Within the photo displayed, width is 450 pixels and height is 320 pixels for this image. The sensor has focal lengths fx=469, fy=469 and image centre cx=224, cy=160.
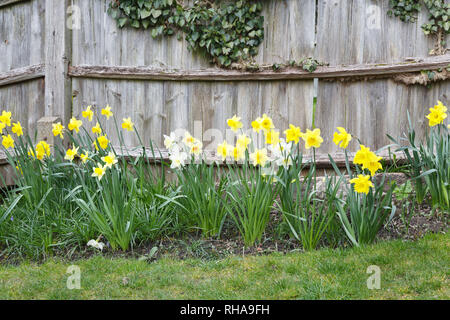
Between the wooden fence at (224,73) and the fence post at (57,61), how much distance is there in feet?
0.04

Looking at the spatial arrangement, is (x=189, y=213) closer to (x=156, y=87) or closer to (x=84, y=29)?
(x=156, y=87)

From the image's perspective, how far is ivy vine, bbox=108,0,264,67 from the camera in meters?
4.70

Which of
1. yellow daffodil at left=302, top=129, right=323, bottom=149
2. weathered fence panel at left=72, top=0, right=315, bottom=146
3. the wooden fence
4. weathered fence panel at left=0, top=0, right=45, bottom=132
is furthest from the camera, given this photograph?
weathered fence panel at left=0, top=0, right=45, bottom=132

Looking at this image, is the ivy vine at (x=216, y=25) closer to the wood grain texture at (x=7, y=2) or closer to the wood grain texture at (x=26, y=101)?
the wood grain texture at (x=26, y=101)

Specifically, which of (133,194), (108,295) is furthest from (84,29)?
(108,295)

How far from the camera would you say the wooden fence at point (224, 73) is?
449 cm

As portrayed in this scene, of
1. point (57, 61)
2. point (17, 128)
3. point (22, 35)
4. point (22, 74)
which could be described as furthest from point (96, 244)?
point (22, 35)

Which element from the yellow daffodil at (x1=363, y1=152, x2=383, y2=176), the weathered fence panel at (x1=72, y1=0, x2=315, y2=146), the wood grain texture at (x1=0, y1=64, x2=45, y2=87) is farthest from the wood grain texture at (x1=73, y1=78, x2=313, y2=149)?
the yellow daffodil at (x1=363, y1=152, x2=383, y2=176)

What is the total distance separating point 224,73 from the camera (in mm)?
4754

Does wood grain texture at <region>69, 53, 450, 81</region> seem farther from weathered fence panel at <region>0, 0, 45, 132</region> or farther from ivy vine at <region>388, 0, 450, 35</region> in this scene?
weathered fence panel at <region>0, 0, 45, 132</region>

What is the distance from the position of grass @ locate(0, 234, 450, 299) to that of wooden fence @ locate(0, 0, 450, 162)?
195 centimetres

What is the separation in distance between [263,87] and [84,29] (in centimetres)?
211

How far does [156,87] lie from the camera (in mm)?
4980

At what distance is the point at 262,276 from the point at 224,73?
8.63 feet
